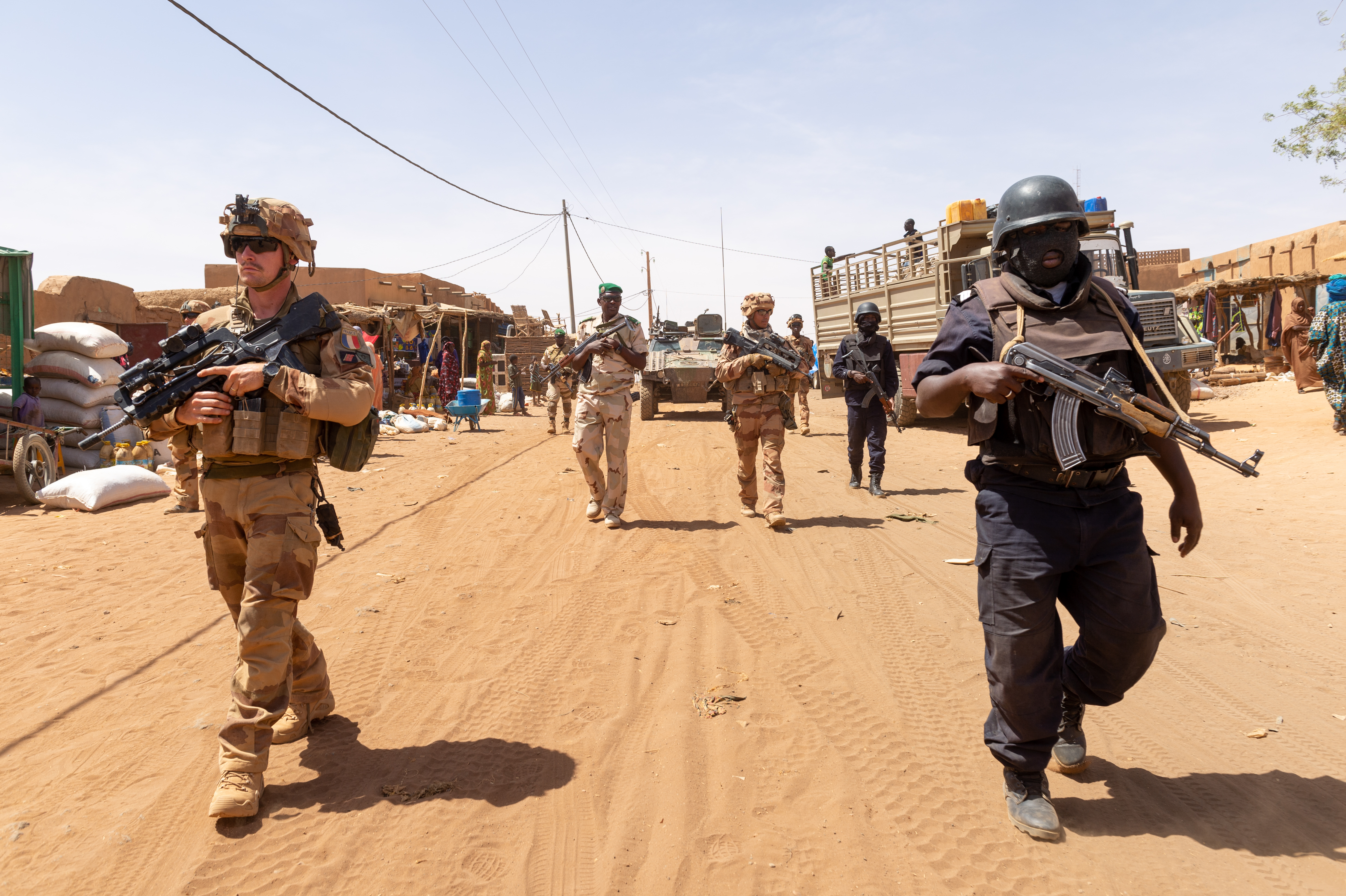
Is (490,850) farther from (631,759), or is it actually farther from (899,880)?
(899,880)

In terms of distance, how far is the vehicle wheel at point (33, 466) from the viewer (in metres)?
8.62

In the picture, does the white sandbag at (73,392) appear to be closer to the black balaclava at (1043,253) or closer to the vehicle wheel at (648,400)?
the vehicle wheel at (648,400)

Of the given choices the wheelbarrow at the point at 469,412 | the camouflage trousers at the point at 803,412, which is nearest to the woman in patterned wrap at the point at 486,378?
the wheelbarrow at the point at 469,412

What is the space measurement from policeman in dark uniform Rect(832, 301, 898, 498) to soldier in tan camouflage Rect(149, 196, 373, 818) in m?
6.12

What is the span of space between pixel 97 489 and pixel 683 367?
11.5 metres

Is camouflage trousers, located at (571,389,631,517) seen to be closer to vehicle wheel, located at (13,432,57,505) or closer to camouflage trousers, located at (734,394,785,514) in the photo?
camouflage trousers, located at (734,394,785,514)

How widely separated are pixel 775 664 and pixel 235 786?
2.41 metres

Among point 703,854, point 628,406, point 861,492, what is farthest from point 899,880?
point 861,492

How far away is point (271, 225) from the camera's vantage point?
10.1 feet

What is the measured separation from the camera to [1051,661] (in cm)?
256

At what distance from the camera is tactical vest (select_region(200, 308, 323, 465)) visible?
2.86 m

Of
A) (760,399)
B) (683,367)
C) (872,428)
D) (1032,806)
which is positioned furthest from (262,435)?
(683,367)

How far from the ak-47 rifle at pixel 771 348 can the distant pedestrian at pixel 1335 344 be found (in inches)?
310

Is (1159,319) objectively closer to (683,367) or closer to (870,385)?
(870,385)
